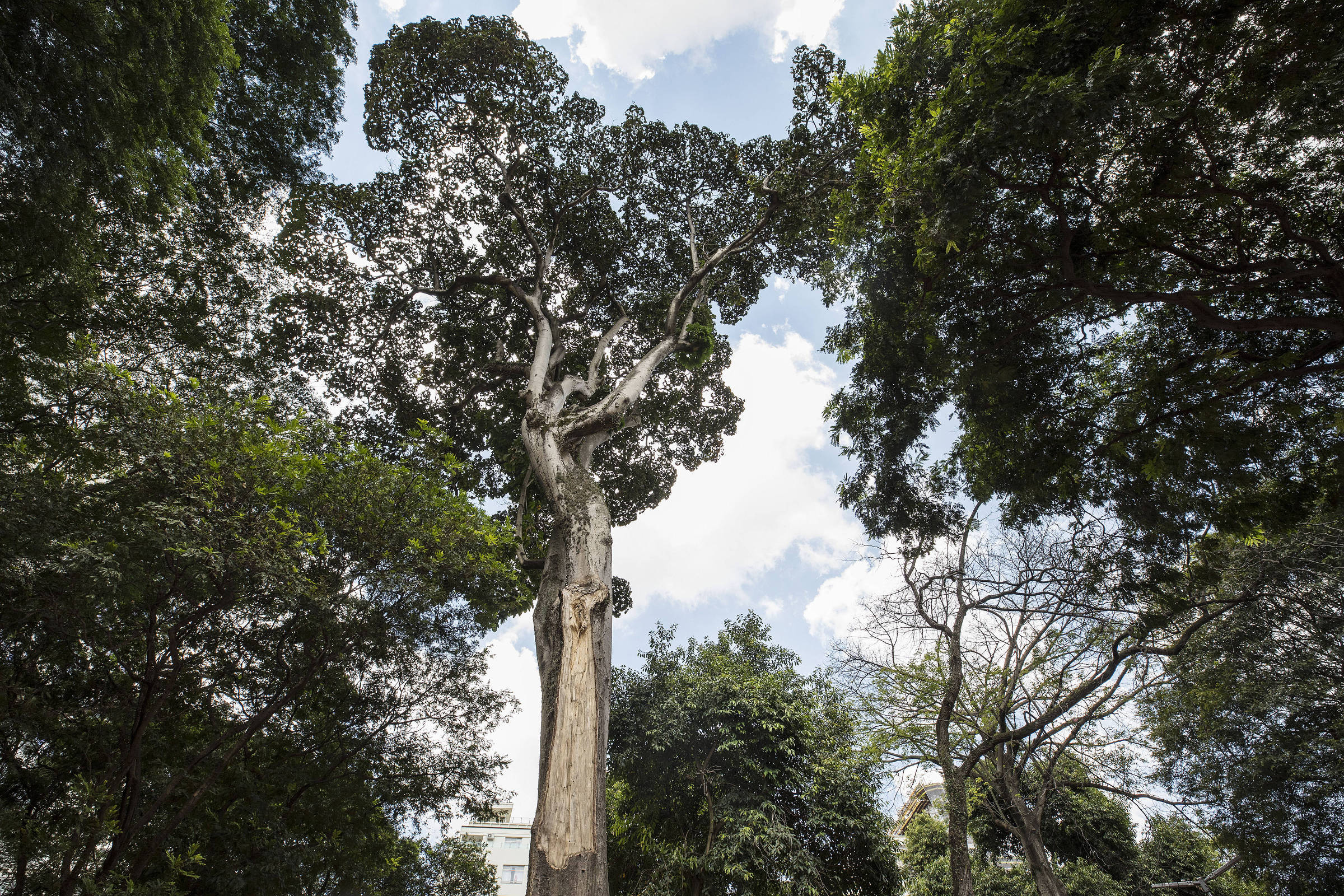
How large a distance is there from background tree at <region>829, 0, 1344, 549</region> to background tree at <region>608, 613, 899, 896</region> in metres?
6.37

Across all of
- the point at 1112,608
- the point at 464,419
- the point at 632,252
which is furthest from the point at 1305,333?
the point at 464,419

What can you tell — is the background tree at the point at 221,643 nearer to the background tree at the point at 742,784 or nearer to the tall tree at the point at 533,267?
the tall tree at the point at 533,267

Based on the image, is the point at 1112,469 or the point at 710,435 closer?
the point at 1112,469

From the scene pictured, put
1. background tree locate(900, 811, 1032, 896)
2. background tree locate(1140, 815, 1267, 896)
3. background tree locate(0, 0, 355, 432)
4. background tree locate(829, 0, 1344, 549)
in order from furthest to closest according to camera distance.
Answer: background tree locate(900, 811, 1032, 896)
background tree locate(1140, 815, 1267, 896)
background tree locate(829, 0, 1344, 549)
background tree locate(0, 0, 355, 432)

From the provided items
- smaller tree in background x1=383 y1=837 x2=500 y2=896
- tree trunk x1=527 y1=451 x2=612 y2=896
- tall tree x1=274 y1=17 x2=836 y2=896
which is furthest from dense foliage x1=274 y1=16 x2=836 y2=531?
smaller tree in background x1=383 y1=837 x2=500 y2=896

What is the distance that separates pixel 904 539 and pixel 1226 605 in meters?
4.61

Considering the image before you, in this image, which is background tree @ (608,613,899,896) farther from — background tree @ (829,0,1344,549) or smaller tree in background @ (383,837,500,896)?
background tree @ (829,0,1344,549)

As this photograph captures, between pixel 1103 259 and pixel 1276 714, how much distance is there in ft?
31.8

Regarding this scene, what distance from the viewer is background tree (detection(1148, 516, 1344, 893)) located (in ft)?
25.9

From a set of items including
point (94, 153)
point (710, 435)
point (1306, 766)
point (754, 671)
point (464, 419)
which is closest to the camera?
point (94, 153)

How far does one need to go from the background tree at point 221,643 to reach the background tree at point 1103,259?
17.8 feet

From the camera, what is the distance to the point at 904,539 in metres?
7.36

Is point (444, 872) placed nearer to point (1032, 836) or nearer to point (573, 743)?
point (573, 743)

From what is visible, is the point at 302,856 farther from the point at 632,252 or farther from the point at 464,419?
the point at 632,252
